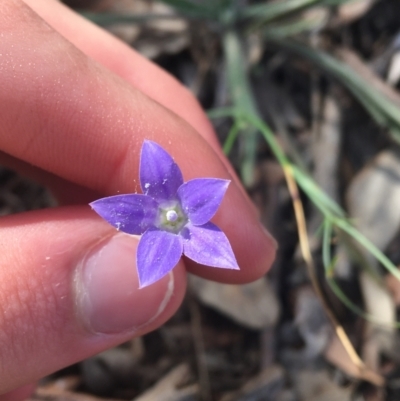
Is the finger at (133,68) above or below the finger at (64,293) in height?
above

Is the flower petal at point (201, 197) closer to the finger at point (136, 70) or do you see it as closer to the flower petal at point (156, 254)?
the flower petal at point (156, 254)

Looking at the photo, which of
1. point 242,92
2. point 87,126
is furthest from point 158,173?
point 242,92

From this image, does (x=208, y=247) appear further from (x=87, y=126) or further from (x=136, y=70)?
(x=136, y=70)

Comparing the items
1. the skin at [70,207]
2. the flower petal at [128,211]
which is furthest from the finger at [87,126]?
the flower petal at [128,211]

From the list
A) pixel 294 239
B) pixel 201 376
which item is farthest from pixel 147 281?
pixel 294 239

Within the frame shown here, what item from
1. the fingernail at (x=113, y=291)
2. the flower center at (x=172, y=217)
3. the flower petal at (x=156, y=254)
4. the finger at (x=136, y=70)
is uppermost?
the finger at (x=136, y=70)

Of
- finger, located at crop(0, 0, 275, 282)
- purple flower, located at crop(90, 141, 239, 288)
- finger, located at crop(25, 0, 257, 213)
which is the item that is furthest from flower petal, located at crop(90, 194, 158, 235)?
finger, located at crop(25, 0, 257, 213)
